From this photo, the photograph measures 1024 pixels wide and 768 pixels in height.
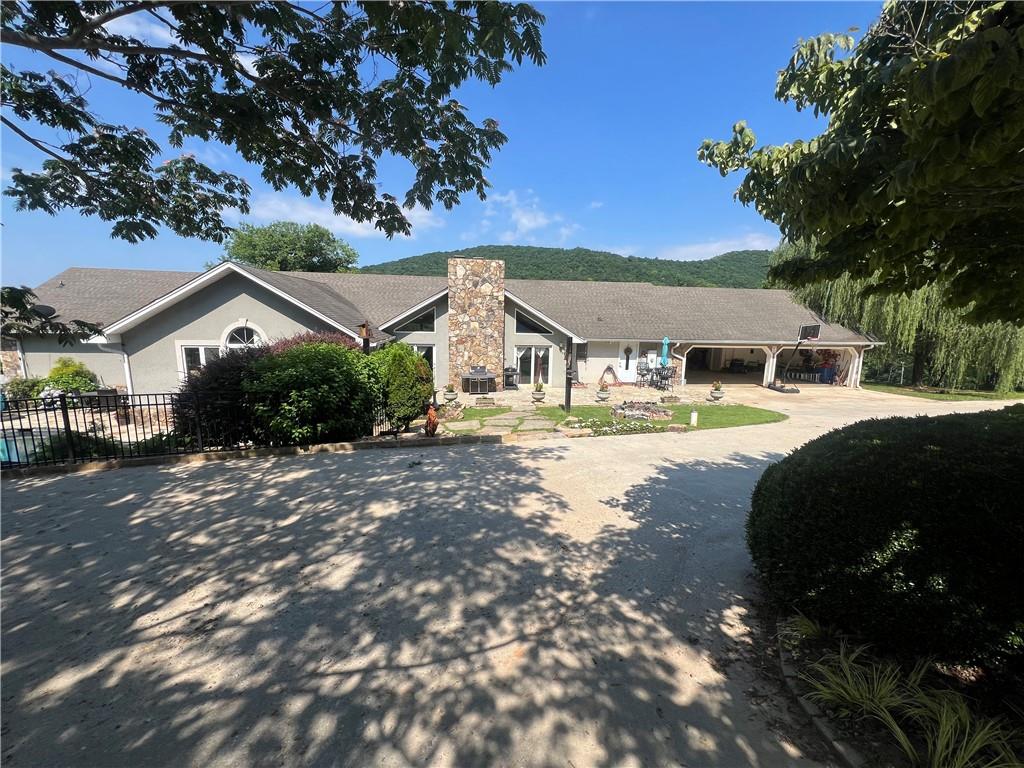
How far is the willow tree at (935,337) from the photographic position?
791 inches

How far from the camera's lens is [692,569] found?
4.47 meters

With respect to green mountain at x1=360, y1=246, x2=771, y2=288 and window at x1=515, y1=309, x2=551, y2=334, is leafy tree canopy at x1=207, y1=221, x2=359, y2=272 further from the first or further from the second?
window at x1=515, y1=309, x2=551, y2=334

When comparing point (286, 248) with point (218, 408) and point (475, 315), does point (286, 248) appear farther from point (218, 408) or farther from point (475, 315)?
point (218, 408)

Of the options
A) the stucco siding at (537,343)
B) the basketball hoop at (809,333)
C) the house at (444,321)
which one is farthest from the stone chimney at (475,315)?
the basketball hoop at (809,333)

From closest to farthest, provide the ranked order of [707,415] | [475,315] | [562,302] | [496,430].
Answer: [496,430], [707,415], [475,315], [562,302]

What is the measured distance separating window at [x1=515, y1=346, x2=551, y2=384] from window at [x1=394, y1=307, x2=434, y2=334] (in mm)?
4604

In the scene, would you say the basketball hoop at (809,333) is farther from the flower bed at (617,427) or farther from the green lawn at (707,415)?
the flower bed at (617,427)

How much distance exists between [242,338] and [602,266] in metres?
47.9

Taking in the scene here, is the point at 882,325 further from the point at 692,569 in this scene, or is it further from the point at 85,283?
the point at 85,283

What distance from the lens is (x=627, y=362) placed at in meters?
22.8

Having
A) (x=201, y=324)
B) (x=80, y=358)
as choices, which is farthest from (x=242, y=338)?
(x=80, y=358)

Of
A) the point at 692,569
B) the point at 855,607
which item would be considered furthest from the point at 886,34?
the point at 692,569

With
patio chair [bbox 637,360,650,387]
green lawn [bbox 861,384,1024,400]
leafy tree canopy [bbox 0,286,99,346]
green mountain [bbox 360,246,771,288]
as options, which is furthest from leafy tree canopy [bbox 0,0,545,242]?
green mountain [bbox 360,246,771,288]

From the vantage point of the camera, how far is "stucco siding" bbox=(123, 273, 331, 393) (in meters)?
14.6
